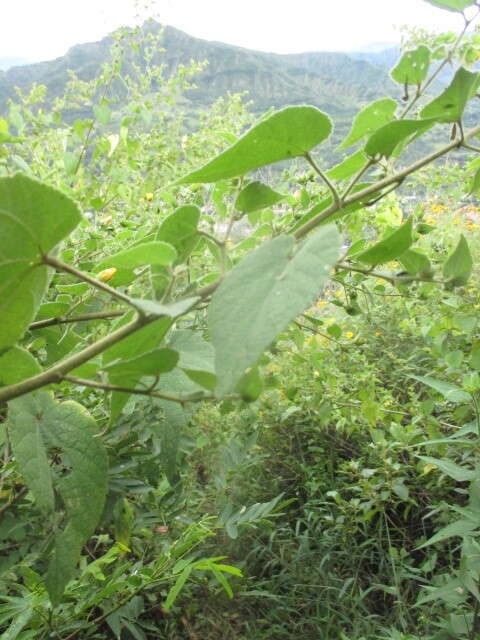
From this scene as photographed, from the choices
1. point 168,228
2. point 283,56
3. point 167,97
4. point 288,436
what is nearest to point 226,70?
point 283,56

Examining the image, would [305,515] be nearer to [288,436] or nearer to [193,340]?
[288,436]

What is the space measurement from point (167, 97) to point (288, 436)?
1.85 meters

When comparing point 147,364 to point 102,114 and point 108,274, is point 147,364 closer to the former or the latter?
point 108,274

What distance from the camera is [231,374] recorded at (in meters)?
0.21

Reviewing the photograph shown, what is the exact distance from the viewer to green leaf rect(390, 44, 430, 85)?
430 millimetres

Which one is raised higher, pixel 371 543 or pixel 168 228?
pixel 168 228

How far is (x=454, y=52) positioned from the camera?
46 cm

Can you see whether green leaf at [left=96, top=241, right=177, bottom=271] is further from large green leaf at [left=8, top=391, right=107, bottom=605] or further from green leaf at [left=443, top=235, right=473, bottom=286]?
green leaf at [left=443, top=235, right=473, bottom=286]

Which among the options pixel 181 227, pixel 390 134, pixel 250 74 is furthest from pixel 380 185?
pixel 250 74

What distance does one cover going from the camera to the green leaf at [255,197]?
0.42 meters

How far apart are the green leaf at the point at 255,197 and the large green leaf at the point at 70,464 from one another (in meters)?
0.22

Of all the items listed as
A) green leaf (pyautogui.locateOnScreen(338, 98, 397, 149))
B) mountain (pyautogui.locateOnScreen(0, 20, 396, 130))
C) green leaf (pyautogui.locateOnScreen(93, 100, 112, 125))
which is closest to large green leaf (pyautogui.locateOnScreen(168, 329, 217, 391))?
green leaf (pyautogui.locateOnScreen(338, 98, 397, 149))

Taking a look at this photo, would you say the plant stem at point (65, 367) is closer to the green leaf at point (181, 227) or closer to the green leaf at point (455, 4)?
the green leaf at point (181, 227)

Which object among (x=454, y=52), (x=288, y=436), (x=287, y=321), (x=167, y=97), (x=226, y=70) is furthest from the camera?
(x=226, y=70)
